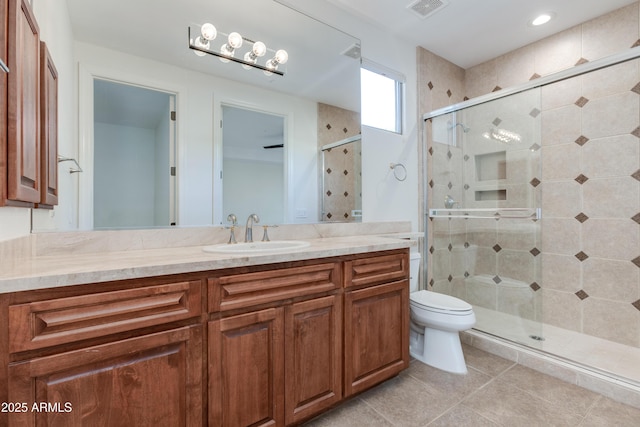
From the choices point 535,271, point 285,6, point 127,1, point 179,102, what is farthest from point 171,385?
point 535,271

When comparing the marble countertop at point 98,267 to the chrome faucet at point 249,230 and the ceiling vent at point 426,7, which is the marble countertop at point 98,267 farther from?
Answer: the ceiling vent at point 426,7

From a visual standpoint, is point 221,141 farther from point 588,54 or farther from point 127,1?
Result: point 588,54

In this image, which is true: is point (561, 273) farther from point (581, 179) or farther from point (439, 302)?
point (439, 302)

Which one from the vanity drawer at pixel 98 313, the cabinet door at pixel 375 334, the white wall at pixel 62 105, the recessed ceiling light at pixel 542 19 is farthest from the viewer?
the recessed ceiling light at pixel 542 19

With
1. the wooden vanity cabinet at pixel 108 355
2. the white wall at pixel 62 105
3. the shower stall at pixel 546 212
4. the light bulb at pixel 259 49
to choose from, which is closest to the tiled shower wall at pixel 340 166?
the light bulb at pixel 259 49

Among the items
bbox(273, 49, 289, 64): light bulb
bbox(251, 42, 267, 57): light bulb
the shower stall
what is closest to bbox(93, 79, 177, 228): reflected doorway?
bbox(251, 42, 267, 57): light bulb

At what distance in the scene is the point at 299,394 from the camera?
4.40 ft

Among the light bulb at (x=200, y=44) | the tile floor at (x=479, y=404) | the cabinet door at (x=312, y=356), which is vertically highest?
the light bulb at (x=200, y=44)

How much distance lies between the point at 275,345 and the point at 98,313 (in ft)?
2.20

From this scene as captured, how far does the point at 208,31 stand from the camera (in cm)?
169

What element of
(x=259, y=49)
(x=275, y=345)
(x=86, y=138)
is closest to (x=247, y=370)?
(x=275, y=345)

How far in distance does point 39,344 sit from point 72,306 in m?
0.12

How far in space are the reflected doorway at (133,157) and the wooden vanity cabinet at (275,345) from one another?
68cm

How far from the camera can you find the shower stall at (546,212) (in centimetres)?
217
